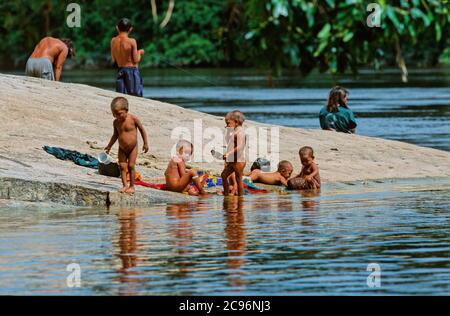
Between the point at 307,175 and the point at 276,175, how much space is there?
1.42 ft

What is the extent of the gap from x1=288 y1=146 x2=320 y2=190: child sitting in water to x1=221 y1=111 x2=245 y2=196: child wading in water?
1214 mm

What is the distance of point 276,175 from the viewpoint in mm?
19906

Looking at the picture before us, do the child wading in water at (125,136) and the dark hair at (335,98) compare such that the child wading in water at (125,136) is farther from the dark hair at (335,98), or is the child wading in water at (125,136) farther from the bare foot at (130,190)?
the dark hair at (335,98)

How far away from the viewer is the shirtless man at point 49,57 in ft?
82.3

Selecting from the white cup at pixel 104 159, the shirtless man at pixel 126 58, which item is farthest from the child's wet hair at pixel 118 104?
the shirtless man at pixel 126 58

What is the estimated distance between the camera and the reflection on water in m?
11.3

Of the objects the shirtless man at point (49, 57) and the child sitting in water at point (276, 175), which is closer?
the child sitting in water at point (276, 175)

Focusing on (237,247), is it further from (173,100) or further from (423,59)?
(423,59)

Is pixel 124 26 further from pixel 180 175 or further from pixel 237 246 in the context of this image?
pixel 237 246

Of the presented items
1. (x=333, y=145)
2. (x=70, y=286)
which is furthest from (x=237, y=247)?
(x=333, y=145)

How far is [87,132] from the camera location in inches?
865

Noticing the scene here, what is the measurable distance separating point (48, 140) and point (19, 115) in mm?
1326

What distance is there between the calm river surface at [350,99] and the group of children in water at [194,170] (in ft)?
24.5

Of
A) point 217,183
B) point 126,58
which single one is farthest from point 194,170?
point 126,58
